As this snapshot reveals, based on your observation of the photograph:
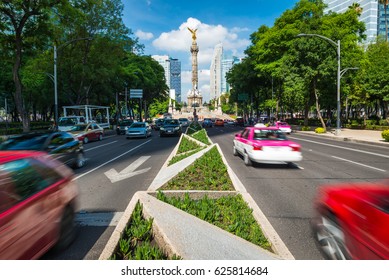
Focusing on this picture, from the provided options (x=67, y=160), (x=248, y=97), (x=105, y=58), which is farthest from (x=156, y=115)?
(x=67, y=160)

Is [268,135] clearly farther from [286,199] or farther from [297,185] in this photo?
[286,199]

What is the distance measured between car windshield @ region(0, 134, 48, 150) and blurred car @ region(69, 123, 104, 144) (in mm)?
12596

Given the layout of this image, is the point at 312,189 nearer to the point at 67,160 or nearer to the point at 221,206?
the point at 221,206

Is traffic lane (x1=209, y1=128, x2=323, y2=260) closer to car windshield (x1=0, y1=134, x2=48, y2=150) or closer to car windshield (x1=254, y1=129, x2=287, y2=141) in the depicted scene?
car windshield (x1=254, y1=129, x2=287, y2=141)

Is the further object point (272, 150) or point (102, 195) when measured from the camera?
point (272, 150)

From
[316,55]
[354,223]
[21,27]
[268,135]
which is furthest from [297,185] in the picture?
[316,55]

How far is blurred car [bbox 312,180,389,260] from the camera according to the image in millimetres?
2770

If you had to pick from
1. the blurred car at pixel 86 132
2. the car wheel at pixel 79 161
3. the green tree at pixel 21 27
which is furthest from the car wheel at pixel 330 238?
the green tree at pixel 21 27

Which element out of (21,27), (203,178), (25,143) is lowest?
(203,178)

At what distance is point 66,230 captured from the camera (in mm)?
4195

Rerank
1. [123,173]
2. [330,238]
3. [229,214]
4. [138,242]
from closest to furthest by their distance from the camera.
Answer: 1. [330,238]
2. [138,242]
3. [229,214]
4. [123,173]

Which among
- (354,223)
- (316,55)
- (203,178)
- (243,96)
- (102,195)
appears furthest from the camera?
(243,96)

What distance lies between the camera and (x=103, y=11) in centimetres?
A: 3431

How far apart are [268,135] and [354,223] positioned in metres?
7.97
